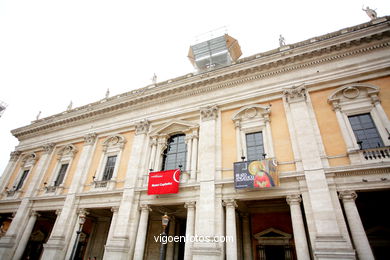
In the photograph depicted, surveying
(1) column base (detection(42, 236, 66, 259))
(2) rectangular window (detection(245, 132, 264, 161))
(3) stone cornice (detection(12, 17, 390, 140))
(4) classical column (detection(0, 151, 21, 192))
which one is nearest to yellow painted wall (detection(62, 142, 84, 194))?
(3) stone cornice (detection(12, 17, 390, 140))

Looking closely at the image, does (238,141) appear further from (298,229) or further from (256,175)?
(298,229)

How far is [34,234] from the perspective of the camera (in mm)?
19469

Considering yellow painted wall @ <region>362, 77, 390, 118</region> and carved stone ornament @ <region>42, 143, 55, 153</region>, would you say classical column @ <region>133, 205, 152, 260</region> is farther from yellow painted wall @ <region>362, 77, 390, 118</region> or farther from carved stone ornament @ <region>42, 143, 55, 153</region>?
yellow painted wall @ <region>362, 77, 390, 118</region>

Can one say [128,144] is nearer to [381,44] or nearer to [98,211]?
[98,211]

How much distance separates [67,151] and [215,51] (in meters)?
16.1

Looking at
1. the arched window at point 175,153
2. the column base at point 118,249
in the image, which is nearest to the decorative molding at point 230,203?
the arched window at point 175,153

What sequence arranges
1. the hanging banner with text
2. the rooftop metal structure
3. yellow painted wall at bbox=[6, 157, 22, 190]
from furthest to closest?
yellow painted wall at bbox=[6, 157, 22, 190] → the rooftop metal structure → the hanging banner with text

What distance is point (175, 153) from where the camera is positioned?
14828 millimetres

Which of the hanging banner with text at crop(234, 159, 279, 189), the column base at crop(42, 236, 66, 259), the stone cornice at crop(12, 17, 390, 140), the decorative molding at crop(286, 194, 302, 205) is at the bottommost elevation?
the column base at crop(42, 236, 66, 259)

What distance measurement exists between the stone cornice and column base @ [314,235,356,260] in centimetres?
905

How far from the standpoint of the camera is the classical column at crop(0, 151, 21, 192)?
811 inches

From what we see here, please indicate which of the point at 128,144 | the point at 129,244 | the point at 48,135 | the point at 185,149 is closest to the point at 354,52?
the point at 185,149

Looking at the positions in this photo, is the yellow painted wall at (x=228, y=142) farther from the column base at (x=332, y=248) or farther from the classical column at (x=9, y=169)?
the classical column at (x=9, y=169)

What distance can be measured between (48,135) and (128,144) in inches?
413
